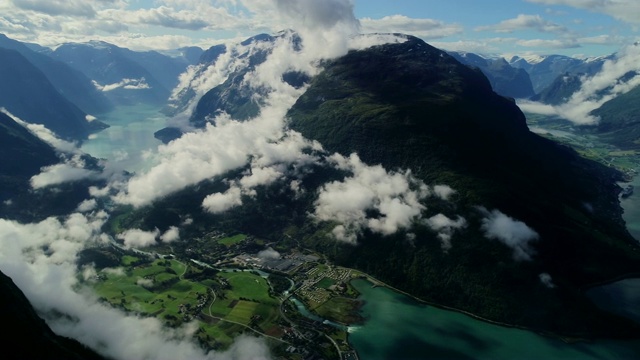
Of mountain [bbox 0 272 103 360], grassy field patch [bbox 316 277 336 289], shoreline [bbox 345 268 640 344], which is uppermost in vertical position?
shoreline [bbox 345 268 640 344]

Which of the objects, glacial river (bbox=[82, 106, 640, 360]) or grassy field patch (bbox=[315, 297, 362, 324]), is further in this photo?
grassy field patch (bbox=[315, 297, 362, 324])

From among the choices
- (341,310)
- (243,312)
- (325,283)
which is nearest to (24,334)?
(243,312)

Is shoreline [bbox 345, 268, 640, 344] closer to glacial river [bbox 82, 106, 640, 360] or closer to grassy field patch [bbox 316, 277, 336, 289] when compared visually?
glacial river [bbox 82, 106, 640, 360]

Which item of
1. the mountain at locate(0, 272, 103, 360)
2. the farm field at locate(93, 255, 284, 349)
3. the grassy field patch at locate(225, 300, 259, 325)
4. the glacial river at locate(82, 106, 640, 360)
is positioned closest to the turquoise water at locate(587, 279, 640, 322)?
the glacial river at locate(82, 106, 640, 360)

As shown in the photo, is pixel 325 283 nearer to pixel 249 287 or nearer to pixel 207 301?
pixel 249 287

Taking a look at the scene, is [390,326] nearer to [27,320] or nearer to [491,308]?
[491,308]

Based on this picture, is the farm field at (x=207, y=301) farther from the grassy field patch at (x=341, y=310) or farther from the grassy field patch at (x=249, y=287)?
the grassy field patch at (x=341, y=310)
